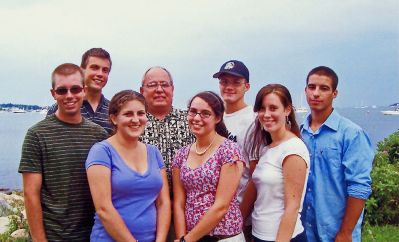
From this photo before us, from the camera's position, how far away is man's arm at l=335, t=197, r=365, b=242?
473 centimetres

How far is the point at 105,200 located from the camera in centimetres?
406

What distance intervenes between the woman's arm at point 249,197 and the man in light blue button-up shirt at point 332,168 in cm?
57

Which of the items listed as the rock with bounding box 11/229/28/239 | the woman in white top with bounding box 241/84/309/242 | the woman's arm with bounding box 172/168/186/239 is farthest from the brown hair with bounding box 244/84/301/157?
the rock with bounding box 11/229/28/239

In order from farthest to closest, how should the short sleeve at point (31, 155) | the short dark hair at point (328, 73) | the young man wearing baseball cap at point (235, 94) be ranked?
the young man wearing baseball cap at point (235, 94) < the short dark hair at point (328, 73) < the short sleeve at point (31, 155)

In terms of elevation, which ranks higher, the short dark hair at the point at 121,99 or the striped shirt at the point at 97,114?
the short dark hair at the point at 121,99

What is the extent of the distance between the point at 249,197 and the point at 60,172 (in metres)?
1.82

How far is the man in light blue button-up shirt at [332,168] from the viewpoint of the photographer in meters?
4.74

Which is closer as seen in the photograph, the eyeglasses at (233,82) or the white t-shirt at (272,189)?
the white t-shirt at (272,189)

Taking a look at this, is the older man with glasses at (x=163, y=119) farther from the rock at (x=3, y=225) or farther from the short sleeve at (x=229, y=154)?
the rock at (x=3, y=225)

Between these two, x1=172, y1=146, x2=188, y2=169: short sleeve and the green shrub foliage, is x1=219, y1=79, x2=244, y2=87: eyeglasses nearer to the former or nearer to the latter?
x1=172, y1=146, x2=188, y2=169: short sleeve

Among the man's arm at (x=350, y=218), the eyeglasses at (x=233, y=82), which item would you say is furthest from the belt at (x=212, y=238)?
the eyeglasses at (x=233, y=82)

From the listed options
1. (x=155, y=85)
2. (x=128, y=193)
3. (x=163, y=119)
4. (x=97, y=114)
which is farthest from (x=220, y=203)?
(x=97, y=114)

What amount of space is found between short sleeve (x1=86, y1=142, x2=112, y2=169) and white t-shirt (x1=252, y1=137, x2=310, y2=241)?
4.58 ft

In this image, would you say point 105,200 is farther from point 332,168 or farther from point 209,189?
point 332,168
